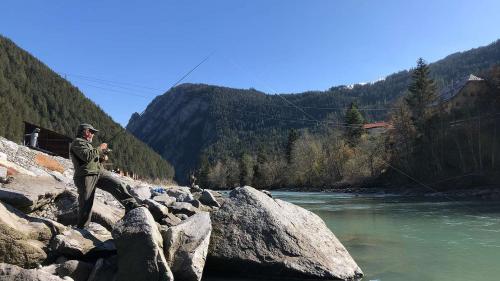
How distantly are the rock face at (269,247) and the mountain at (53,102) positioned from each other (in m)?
86.6

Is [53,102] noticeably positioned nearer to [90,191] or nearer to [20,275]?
[90,191]

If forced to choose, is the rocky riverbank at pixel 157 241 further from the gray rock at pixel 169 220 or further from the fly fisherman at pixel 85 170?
the fly fisherman at pixel 85 170

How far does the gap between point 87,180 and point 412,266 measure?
6164 millimetres

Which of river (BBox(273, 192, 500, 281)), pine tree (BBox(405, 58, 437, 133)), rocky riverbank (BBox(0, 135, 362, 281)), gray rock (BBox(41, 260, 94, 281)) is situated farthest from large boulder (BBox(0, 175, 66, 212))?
pine tree (BBox(405, 58, 437, 133))

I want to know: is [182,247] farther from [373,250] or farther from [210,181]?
[210,181]

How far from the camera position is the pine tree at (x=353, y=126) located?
3228 inches

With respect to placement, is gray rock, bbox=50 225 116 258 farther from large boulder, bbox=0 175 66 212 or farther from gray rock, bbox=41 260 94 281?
large boulder, bbox=0 175 66 212

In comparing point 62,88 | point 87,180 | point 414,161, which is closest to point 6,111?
point 62,88

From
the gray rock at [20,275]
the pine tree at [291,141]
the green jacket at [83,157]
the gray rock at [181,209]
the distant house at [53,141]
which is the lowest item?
the gray rock at [20,275]

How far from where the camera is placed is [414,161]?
52.9 metres

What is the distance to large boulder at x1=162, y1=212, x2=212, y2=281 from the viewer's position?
673 cm

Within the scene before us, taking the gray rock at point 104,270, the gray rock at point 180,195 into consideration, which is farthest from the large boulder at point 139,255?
the gray rock at point 180,195

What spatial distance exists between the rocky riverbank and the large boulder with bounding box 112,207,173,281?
1cm

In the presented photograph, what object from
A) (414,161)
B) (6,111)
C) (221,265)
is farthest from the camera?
(6,111)
